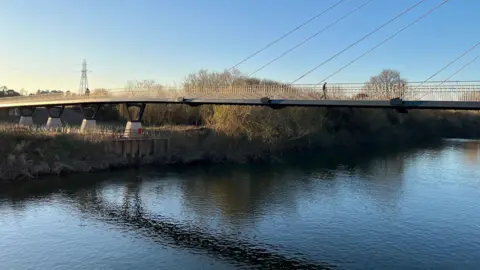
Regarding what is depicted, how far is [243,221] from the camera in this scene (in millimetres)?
22234

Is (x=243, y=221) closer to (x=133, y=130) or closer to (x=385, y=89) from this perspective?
(x=385, y=89)

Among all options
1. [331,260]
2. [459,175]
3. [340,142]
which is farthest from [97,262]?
[340,142]

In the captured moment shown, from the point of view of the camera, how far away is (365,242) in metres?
18.9

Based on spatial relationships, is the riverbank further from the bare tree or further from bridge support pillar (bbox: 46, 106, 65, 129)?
the bare tree

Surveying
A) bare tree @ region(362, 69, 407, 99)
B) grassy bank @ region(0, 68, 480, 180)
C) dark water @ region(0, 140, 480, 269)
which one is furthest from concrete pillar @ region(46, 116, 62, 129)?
bare tree @ region(362, 69, 407, 99)

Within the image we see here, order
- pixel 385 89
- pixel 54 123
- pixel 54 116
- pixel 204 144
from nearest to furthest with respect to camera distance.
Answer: pixel 385 89 < pixel 204 144 < pixel 54 123 < pixel 54 116

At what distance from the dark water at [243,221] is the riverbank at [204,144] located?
2.99 m

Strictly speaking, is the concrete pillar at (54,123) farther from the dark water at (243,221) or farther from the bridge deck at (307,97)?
the dark water at (243,221)

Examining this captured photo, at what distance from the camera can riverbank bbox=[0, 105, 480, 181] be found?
34.2 m

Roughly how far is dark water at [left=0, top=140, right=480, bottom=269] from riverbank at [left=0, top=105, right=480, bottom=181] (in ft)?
9.81

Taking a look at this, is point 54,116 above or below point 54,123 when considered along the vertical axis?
above

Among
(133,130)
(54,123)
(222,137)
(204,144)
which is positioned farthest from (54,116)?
(222,137)

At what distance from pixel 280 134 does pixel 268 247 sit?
101 feet

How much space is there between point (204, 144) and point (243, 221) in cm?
2432
